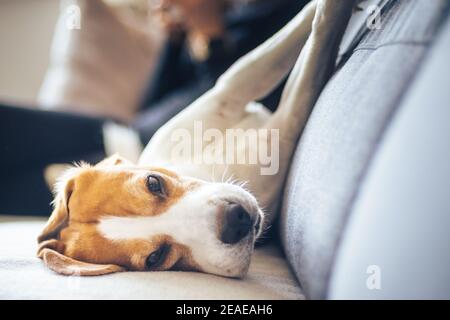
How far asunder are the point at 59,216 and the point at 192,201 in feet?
1.16

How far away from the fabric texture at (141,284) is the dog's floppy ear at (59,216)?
0.21 ft

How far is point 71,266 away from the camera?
0.95 m

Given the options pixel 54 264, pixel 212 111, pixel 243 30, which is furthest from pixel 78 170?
pixel 243 30

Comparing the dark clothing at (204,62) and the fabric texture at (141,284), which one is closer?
the fabric texture at (141,284)

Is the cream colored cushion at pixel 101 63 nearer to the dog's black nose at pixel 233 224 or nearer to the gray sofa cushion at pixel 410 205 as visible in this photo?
the dog's black nose at pixel 233 224

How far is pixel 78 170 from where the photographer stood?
47.4 inches

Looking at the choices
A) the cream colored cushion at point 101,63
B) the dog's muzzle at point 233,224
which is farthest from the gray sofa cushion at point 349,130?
the cream colored cushion at point 101,63

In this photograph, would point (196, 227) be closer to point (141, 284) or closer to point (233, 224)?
point (233, 224)

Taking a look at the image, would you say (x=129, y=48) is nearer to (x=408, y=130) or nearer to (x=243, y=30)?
(x=243, y=30)

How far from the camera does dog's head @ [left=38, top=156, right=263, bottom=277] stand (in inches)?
38.5

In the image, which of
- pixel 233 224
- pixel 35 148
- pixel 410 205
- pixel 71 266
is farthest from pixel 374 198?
pixel 35 148

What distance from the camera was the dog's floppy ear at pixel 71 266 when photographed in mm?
917

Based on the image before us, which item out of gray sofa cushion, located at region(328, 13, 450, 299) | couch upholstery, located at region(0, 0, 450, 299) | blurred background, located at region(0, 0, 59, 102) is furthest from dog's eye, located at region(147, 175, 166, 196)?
blurred background, located at region(0, 0, 59, 102)

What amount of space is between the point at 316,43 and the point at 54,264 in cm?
83
